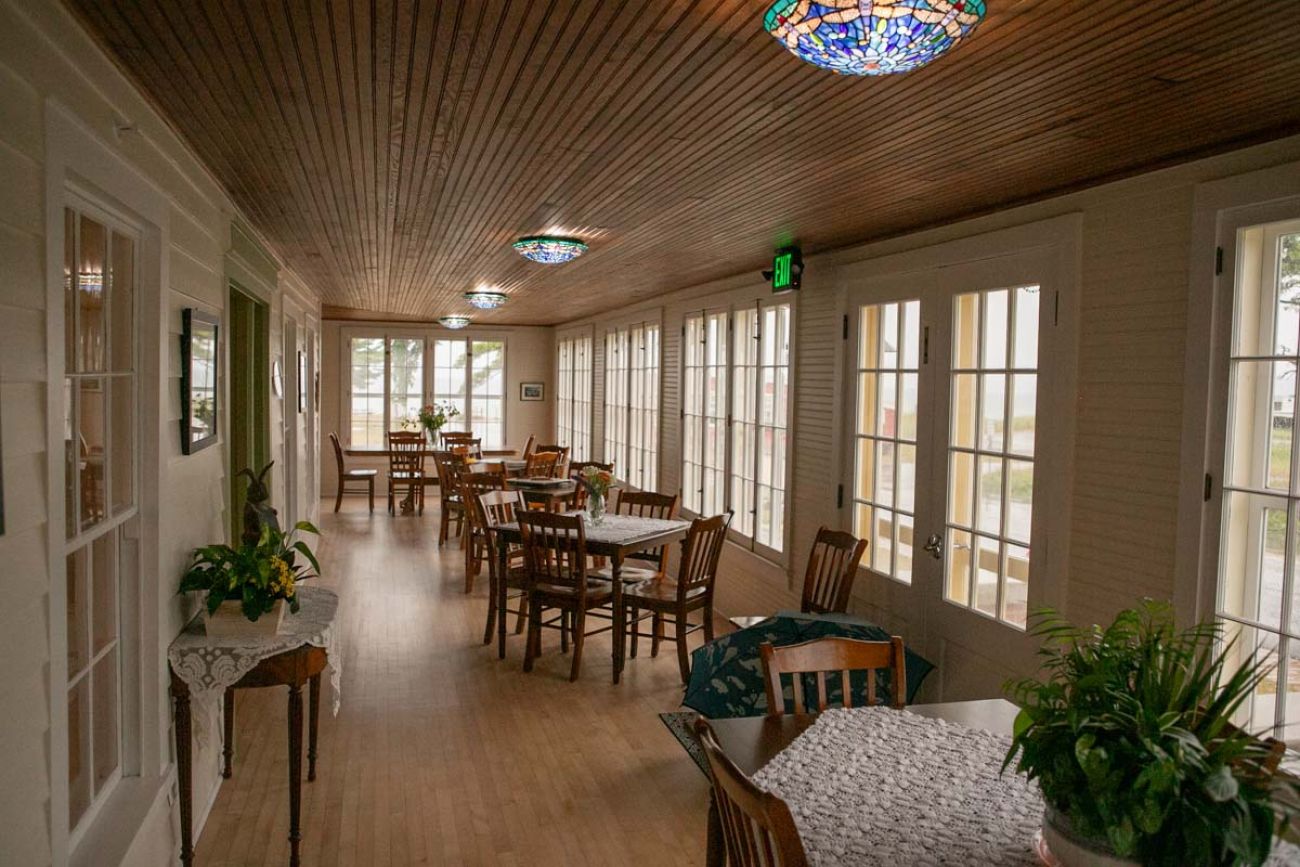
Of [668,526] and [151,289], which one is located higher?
[151,289]

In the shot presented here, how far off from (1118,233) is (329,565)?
7.19 meters

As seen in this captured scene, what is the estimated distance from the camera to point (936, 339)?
4613 mm

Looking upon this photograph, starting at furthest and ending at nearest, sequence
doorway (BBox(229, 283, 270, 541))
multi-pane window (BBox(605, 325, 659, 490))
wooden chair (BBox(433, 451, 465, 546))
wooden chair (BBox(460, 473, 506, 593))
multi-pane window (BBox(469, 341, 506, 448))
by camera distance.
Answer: multi-pane window (BBox(469, 341, 506, 448)) → wooden chair (BBox(433, 451, 465, 546)) → multi-pane window (BBox(605, 325, 659, 490)) → wooden chair (BBox(460, 473, 506, 593)) → doorway (BBox(229, 283, 270, 541))

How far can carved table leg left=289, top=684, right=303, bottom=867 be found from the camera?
3289 mm

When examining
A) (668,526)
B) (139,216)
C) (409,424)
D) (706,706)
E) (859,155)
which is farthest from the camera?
(409,424)

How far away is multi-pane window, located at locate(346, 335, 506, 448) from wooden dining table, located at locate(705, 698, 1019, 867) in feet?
38.2

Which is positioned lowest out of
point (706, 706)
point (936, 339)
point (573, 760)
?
point (573, 760)

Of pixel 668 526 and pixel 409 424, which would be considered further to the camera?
pixel 409 424

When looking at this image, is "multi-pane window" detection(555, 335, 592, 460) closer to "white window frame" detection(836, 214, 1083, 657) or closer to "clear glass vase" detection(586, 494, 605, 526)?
"clear glass vase" detection(586, 494, 605, 526)

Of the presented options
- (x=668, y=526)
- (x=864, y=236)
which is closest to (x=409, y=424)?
(x=668, y=526)

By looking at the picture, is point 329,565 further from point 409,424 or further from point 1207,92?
point 1207,92

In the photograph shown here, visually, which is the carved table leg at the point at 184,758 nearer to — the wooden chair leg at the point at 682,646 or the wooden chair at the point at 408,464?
the wooden chair leg at the point at 682,646

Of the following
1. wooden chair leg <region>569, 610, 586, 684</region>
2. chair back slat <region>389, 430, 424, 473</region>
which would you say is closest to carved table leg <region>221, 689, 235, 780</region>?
wooden chair leg <region>569, 610, 586, 684</region>

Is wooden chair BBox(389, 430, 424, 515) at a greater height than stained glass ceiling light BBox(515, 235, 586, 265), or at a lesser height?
lesser
